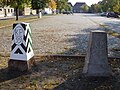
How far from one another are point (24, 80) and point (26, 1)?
33.7 m

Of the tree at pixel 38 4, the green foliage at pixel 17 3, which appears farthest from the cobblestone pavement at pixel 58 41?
the tree at pixel 38 4

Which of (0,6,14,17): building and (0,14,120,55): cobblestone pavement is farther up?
(0,6,14,17): building

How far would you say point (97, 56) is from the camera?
23.3 ft

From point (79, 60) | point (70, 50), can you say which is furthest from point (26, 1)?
point (79, 60)

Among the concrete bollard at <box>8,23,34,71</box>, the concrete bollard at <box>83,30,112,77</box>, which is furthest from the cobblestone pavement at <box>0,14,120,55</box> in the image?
the concrete bollard at <box>83,30,112,77</box>

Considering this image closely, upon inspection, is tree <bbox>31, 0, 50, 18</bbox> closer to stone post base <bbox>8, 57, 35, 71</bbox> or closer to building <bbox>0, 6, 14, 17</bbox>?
building <bbox>0, 6, 14, 17</bbox>

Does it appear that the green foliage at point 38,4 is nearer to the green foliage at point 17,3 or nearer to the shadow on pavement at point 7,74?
the green foliage at point 17,3

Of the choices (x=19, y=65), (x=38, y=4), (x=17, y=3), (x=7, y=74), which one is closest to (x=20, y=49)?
(x=19, y=65)

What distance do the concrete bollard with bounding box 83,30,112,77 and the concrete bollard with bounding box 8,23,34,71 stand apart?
1528mm

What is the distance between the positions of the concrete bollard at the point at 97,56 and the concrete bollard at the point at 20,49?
1.53 meters

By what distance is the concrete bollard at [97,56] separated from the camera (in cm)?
699

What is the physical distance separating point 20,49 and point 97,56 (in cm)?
197

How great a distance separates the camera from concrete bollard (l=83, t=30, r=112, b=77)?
6988 millimetres

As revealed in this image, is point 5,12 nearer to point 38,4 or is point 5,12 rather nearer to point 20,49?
point 38,4
